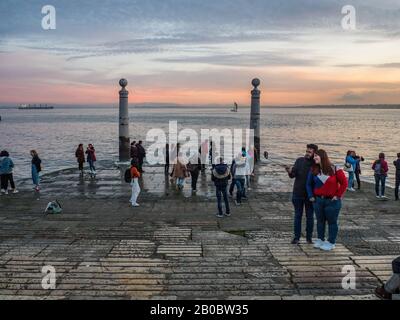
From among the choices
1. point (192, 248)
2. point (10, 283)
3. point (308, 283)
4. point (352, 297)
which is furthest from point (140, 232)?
point (352, 297)

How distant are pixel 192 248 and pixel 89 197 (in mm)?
7229

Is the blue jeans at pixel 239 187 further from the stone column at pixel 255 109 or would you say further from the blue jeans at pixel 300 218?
the stone column at pixel 255 109

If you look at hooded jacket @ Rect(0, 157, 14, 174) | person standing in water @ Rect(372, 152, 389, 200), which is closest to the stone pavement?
person standing in water @ Rect(372, 152, 389, 200)

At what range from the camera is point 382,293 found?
5.03 meters

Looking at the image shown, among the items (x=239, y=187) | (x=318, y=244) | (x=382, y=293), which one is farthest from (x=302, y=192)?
(x=239, y=187)

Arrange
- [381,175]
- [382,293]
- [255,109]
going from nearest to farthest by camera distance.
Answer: [382,293], [381,175], [255,109]

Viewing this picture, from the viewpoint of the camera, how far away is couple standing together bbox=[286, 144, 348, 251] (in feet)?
22.9

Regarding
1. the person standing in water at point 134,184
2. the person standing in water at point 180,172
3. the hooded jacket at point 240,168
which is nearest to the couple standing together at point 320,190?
the hooded jacket at point 240,168

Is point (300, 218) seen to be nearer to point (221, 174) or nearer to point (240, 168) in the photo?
point (221, 174)

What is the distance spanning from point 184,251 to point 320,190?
2.62 metres

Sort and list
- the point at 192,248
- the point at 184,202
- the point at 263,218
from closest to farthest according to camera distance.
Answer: the point at 192,248 < the point at 263,218 < the point at 184,202

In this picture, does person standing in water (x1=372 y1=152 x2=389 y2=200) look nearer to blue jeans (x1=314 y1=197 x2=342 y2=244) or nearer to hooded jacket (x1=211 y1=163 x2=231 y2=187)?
Result: hooded jacket (x1=211 y1=163 x2=231 y2=187)
